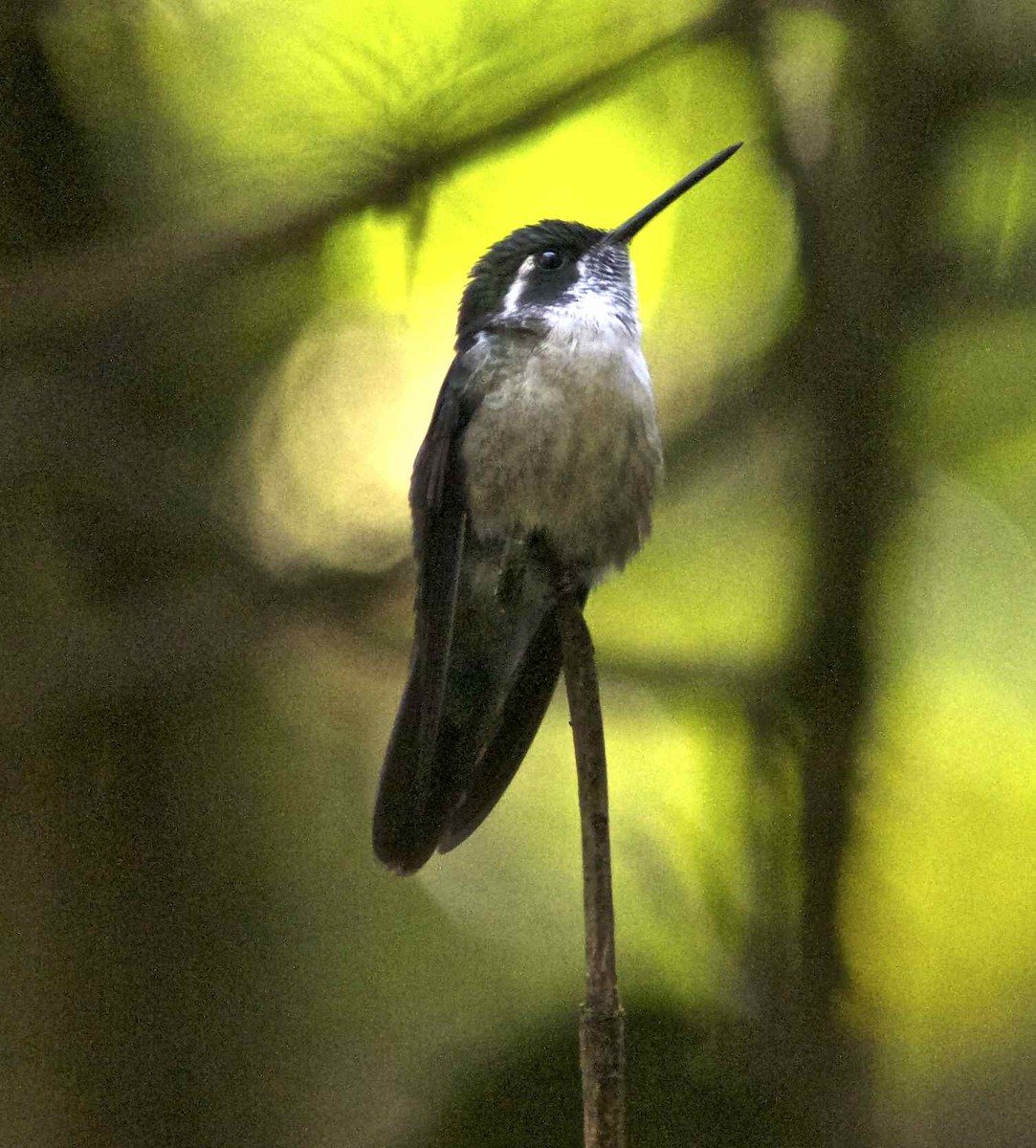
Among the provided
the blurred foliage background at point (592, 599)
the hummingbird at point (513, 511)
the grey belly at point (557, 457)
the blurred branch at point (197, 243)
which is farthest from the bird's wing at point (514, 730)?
the blurred branch at point (197, 243)

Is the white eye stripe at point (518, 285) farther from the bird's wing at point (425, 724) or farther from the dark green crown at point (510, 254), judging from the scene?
the bird's wing at point (425, 724)

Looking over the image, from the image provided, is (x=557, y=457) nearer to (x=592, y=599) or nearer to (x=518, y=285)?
(x=518, y=285)

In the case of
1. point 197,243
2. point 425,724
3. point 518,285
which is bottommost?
point 425,724

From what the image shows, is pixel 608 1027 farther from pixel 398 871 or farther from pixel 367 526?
pixel 367 526

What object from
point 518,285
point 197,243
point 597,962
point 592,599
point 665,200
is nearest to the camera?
point 597,962

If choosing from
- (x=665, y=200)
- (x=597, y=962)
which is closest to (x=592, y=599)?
(x=665, y=200)

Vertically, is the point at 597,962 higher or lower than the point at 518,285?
lower

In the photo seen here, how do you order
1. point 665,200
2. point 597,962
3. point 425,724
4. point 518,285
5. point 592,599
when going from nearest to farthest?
1. point 597,962
2. point 425,724
3. point 665,200
4. point 518,285
5. point 592,599

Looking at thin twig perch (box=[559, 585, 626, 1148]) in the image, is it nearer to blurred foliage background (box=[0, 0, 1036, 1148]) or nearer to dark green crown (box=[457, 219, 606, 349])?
dark green crown (box=[457, 219, 606, 349])
